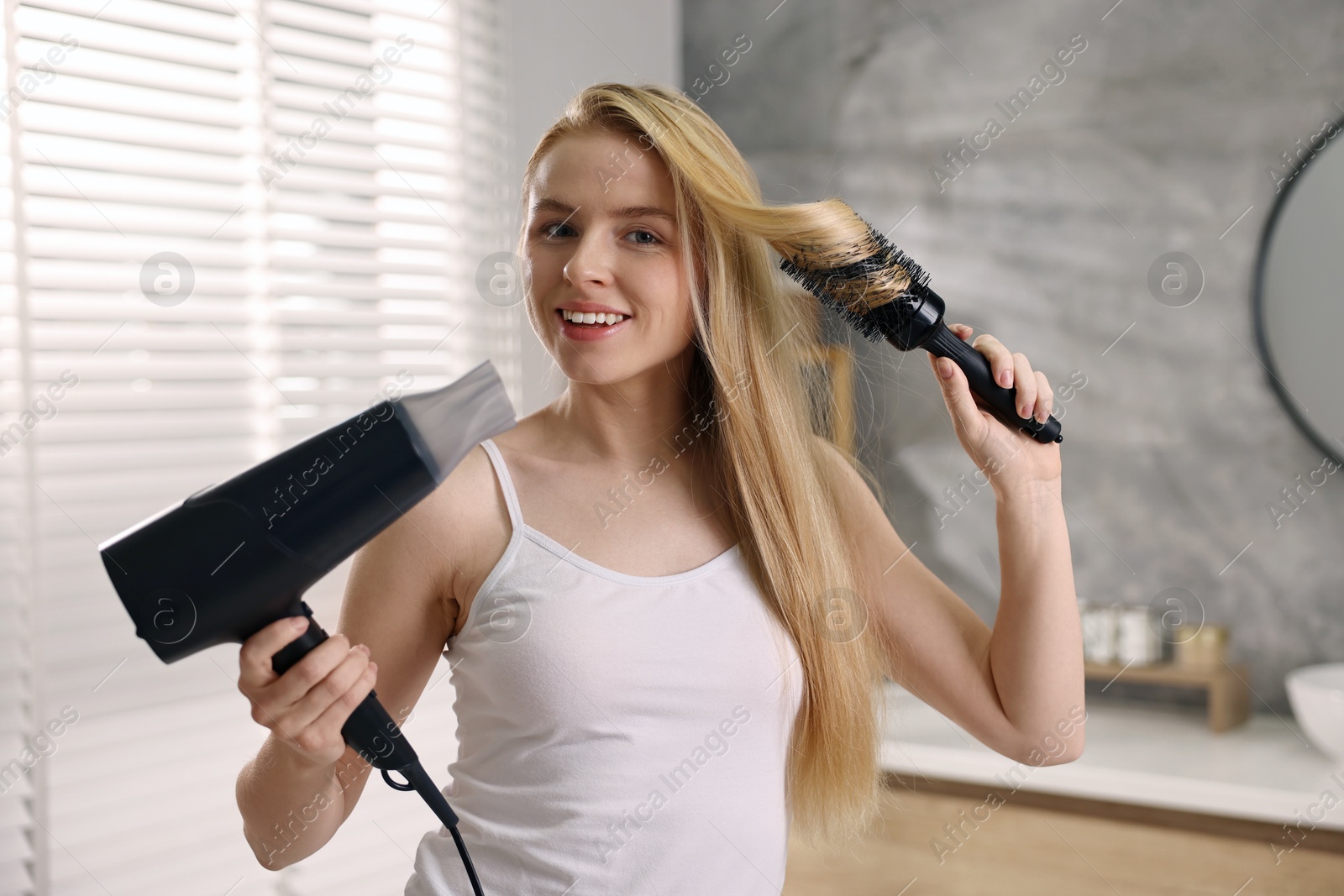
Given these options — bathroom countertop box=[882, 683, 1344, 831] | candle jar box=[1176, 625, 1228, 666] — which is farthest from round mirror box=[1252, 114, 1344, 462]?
bathroom countertop box=[882, 683, 1344, 831]

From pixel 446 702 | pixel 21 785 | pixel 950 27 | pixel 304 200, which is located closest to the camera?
pixel 21 785

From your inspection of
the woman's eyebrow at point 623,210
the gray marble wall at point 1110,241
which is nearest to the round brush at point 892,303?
the woman's eyebrow at point 623,210

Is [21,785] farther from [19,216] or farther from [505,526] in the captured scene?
[505,526]

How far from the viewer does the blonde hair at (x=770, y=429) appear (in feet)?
2.56

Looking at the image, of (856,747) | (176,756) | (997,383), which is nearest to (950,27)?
(997,383)

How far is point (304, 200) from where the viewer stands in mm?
1400

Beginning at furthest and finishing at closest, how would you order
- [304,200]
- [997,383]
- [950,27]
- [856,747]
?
[950,27] < [304,200] < [856,747] < [997,383]

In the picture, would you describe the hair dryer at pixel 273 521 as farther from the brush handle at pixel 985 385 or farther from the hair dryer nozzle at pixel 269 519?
the brush handle at pixel 985 385

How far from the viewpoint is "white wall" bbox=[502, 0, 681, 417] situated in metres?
1.68

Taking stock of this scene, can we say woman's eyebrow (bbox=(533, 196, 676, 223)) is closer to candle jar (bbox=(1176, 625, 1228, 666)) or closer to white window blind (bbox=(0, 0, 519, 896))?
white window blind (bbox=(0, 0, 519, 896))

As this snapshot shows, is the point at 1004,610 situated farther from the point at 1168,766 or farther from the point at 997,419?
the point at 1168,766

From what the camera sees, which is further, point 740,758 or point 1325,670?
point 1325,670

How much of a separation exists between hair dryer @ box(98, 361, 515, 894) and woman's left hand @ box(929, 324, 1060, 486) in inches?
15.8

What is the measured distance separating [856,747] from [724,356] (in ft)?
1.16
